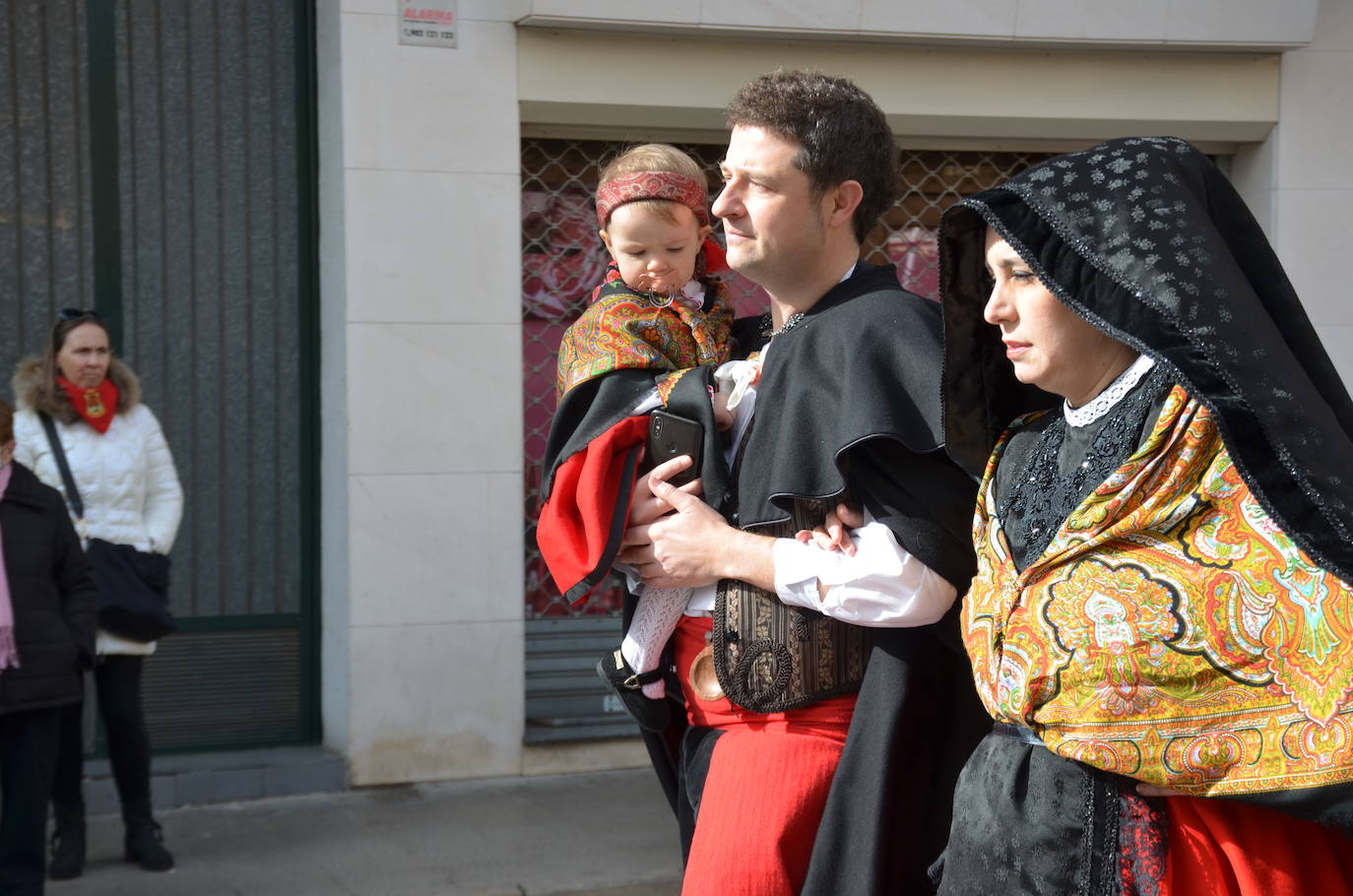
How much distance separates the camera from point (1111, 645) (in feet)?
5.91

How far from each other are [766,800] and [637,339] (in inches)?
33.4

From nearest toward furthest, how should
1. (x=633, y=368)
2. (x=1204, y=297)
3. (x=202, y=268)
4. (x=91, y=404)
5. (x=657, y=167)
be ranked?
(x=1204, y=297), (x=633, y=368), (x=657, y=167), (x=91, y=404), (x=202, y=268)

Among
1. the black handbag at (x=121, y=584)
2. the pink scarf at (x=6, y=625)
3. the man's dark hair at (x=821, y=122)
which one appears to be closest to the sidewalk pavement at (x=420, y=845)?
the black handbag at (x=121, y=584)

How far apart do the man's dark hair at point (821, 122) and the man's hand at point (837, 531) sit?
20.9 inches

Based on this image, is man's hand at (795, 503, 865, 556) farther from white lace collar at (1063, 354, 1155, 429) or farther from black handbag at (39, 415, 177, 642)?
black handbag at (39, 415, 177, 642)

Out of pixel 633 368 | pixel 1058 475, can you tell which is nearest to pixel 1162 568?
pixel 1058 475

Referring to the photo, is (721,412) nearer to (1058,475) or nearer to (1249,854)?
(1058,475)

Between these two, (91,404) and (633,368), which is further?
(91,404)

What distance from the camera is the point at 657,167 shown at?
108 inches

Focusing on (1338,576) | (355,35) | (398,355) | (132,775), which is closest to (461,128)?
(355,35)

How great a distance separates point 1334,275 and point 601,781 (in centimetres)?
383

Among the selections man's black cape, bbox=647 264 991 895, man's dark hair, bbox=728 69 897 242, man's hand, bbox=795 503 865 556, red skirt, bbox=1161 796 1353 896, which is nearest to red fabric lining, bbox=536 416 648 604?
man's black cape, bbox=647 264 991 895

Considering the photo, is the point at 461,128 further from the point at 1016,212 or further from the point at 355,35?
the point at 1016,212

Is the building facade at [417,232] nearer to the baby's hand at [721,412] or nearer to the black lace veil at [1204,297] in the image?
the baby's hand at [721,412]
